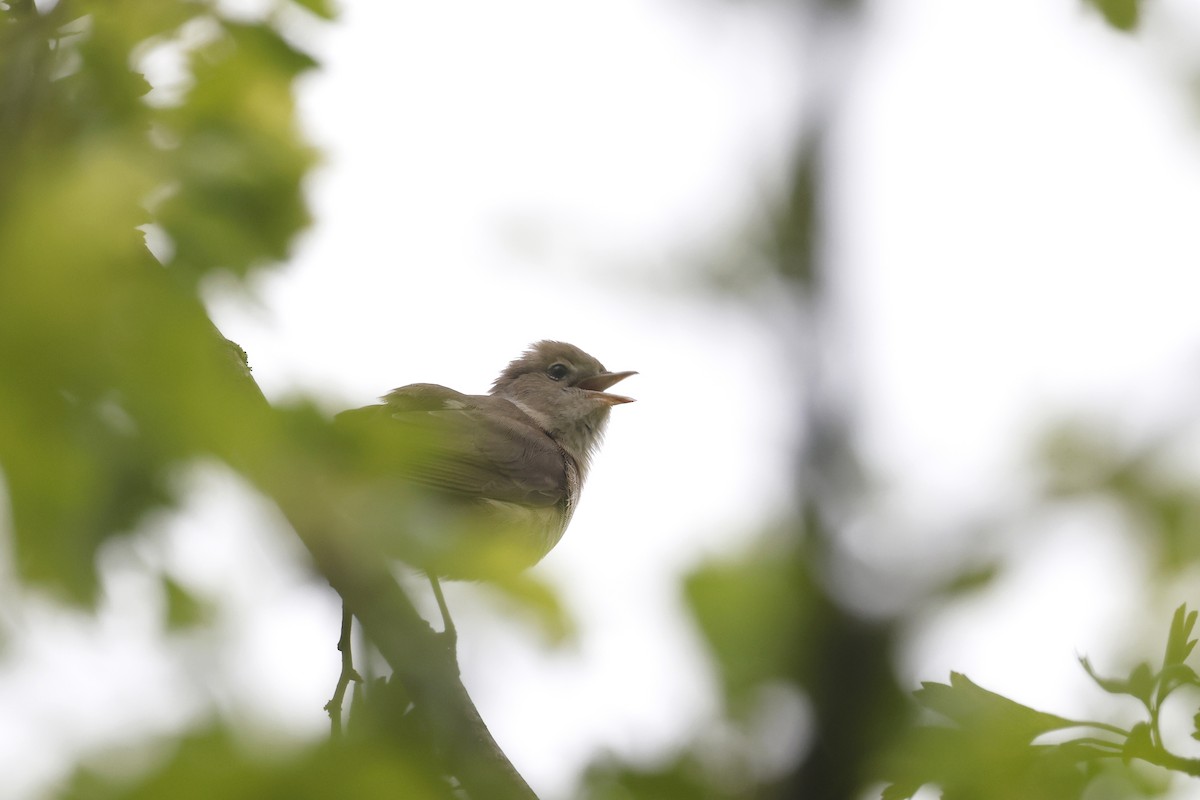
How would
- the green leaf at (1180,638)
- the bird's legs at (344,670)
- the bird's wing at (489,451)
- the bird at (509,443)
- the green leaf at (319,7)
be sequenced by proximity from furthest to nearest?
the bird's wing at (489,451), the bird's legs at (344,670), the green leaf at (319,7), the green leaf at (1180,638), the bird at (509,443)

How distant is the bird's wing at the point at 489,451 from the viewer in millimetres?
5215

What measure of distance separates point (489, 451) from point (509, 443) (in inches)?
14.3

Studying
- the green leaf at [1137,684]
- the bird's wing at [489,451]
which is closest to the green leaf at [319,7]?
the green leaf at [1137,684]

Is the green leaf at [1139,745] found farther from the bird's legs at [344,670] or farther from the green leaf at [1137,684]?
the bird's legs at [344,670]

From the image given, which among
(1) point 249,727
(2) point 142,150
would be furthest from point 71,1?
(1) point 249,727

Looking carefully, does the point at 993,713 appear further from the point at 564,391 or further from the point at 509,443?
→ the point at 564,391

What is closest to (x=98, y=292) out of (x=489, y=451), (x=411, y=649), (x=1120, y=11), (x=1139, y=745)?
(x=411, y=649)

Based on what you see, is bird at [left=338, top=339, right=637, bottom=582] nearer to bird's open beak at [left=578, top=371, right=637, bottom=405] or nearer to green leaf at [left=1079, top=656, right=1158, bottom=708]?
bird's open beak at [left=578, top=371, right=637, bottom=405]

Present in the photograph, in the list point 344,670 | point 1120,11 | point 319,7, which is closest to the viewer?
point 1120,11

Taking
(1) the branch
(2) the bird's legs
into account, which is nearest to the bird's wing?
(2) the bird's legs

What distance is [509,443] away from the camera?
240 inches

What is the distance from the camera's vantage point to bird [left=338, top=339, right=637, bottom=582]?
1622 mm

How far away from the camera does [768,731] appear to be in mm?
1386

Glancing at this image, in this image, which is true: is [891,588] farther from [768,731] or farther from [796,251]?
[796,251]
